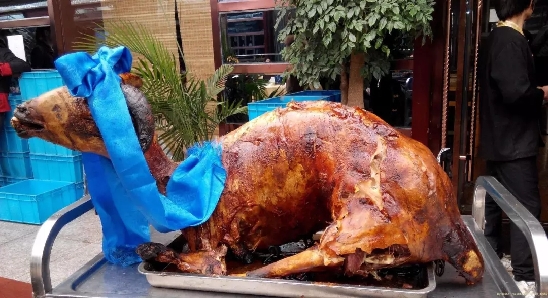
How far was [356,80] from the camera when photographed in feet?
11.7

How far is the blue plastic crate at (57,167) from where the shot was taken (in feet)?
16.9

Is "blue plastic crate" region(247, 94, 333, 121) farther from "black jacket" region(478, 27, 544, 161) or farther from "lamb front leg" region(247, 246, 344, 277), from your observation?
"lamb front leg" region(247, 246, 344, 277)

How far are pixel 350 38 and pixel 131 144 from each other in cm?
197

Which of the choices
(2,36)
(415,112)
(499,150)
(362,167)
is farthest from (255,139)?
(2,36)

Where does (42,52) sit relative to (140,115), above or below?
above

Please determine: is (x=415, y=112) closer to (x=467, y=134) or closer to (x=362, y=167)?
(x=467, y=134)

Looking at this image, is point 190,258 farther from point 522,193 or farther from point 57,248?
point 57,248

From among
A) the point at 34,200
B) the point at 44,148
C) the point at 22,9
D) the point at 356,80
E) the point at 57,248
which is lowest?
the point at 57,248

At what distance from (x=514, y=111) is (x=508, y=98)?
19 cm

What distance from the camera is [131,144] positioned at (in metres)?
1.57


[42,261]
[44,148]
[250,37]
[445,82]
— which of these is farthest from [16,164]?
[445,82]

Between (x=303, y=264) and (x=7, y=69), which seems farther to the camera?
(x=7, y=69)

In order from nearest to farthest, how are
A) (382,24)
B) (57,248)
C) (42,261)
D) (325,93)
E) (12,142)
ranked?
1. (42,261)
2. (382,24)
3. (325,93)
4. (57,248)
5. (12,142)

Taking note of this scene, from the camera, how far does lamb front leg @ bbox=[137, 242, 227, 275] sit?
1.69 meters
